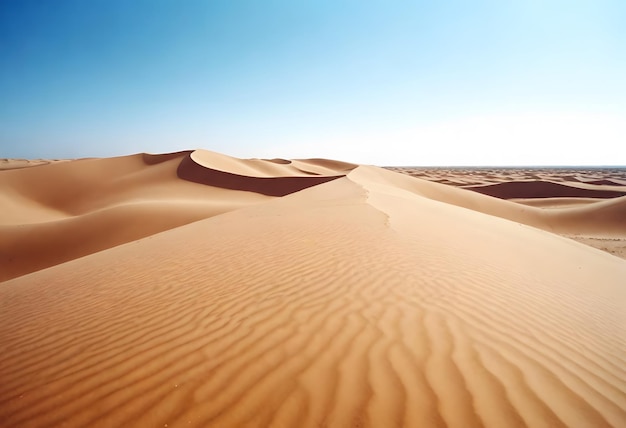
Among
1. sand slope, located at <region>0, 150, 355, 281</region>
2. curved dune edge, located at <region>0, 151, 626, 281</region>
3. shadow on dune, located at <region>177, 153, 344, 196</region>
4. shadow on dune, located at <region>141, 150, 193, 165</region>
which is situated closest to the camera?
sand slope, located at <region>0, 150, 355, 281</region>

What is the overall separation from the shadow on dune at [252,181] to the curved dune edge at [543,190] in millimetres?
20211

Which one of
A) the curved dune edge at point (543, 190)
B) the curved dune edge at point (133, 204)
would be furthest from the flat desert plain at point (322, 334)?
the curved dune edge at point (543, 190)

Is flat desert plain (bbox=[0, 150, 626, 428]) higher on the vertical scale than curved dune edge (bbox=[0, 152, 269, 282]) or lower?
higher

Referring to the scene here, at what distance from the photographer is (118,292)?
14.1 feet

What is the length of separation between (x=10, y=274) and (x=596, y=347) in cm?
1567

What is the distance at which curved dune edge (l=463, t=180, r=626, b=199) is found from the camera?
A: 1206 inches

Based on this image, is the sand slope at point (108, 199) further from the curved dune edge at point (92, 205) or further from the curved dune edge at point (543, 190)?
the curved dune edge at point (543, 190)

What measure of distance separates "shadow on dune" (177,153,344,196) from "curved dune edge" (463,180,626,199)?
66.3 feet

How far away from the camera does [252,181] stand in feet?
89.1

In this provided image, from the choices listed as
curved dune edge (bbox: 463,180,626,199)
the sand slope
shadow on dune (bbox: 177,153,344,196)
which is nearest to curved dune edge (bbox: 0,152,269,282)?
the sand slope

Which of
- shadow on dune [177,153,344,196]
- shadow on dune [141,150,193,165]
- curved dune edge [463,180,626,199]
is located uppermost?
shadow on dune [141,150,193,165]

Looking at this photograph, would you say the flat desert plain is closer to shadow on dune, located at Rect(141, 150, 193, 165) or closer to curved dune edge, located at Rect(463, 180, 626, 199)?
shadow on dune, located at Rect(141, 150, 193, 165)

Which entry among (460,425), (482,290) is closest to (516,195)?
(482,290)

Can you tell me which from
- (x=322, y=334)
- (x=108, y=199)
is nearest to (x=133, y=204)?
(x=108, y=199)
